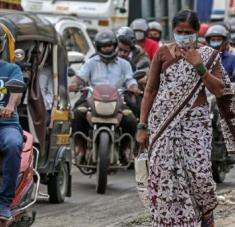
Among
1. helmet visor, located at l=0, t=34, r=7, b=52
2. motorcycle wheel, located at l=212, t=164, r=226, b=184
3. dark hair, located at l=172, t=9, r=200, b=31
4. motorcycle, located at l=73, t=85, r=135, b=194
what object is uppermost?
dark hair, located at l=172, t=9, r=200, b=31

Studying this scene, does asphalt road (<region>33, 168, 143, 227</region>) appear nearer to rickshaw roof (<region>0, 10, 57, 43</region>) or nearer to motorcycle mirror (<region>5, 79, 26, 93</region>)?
rickshaw roof (<region>0, 10, 57, 43</region>)

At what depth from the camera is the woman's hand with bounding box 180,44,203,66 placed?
6.86m

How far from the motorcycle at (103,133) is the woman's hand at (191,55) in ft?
14.5

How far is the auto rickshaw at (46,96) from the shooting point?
31.9ft

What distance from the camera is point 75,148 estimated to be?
12.1 meters

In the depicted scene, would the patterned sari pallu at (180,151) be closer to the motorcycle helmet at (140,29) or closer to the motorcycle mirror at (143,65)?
the motorcycle mirror at (143,65)

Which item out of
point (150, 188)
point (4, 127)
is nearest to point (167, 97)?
point (150, 188)

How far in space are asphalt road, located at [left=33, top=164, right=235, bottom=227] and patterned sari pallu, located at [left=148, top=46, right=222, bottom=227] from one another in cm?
198

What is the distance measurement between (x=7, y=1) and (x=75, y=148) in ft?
13.6

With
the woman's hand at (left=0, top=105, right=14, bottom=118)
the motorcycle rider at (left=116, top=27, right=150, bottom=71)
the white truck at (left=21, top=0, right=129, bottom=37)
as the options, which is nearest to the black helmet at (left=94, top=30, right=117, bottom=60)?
the motorcycle rider at (left=116, top=27, right=150, bottom=71)

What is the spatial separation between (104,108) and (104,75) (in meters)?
0.88

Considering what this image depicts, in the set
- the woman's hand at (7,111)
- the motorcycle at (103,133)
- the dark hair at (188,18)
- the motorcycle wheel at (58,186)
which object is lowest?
the motorcycle wheel at (58,186)

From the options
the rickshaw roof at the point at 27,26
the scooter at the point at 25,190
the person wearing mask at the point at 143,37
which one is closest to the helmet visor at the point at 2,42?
the scooter at the point at 25,190

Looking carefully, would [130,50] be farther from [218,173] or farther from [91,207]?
Answer: [91,207]
